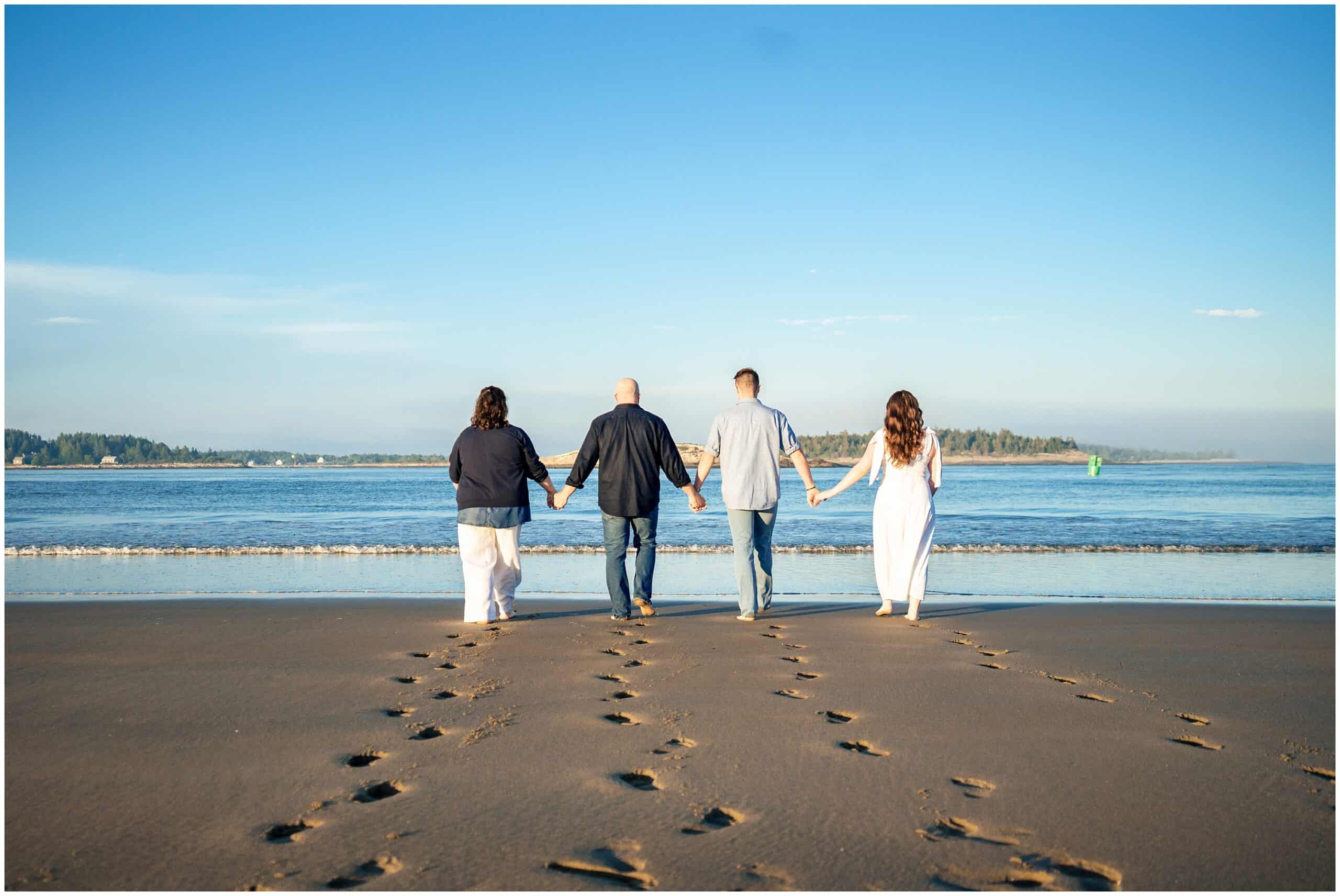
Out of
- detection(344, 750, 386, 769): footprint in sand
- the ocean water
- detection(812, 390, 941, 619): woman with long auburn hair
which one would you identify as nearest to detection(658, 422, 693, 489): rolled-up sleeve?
detection(812, 390, 941, 619): woman with long auburn hair

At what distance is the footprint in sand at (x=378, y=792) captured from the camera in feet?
10.6

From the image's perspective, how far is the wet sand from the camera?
107 inches

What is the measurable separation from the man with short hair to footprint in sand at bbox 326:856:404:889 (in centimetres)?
522

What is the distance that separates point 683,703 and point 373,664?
2.23 m

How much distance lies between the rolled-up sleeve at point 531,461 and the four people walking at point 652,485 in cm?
1

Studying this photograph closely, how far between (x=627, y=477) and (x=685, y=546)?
8735 millimetres

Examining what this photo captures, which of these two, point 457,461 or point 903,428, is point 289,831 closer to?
point 457,461

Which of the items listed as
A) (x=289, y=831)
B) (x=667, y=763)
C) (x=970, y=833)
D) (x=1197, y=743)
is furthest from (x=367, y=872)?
(x=1197, y=743)

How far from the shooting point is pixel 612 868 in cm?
268

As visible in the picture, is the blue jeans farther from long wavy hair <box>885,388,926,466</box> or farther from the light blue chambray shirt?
long wavy hair <box>885,388,926,466</box>

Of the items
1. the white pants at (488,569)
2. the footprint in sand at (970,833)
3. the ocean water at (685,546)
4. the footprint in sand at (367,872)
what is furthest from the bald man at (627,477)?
the footprint in sand at (367,872)

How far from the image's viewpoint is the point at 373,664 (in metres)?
5.75

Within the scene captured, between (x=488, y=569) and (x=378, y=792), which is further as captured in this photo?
(x=488, y=569)

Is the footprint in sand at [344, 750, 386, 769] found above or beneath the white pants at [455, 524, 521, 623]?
beneath
